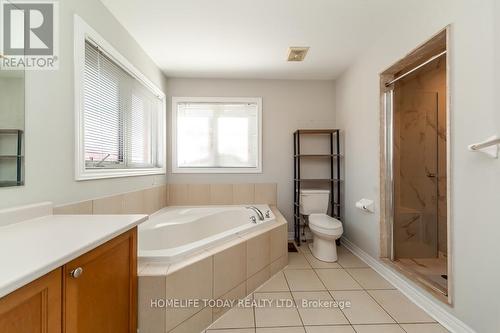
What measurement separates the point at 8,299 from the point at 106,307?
0.49 metres

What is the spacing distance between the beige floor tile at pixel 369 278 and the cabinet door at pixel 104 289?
1814mm

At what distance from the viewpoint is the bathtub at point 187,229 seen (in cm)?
147

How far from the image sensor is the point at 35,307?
64 centimetres

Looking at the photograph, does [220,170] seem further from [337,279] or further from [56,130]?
[56,130]

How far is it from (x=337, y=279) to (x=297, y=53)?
2.26 m

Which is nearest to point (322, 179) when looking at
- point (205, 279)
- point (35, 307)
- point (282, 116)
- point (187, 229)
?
point (282, 116)

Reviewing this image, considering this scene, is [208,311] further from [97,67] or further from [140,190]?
[97,67]

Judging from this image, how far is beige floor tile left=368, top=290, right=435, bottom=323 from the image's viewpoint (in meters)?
1.55

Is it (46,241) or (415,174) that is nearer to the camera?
(46,241)

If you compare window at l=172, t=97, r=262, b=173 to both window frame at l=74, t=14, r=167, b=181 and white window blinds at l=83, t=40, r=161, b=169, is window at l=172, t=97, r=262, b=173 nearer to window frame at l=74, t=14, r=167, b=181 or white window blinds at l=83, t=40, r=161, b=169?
white window blinds at l=83, t=40, r=161, b=169

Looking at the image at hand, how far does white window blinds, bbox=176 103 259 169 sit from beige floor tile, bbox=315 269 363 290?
1.55m

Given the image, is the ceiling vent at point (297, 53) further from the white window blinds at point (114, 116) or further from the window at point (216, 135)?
the white window blinds at point (114, 116)

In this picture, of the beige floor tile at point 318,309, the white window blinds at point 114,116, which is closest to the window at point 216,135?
the white window blinds at point 114,116

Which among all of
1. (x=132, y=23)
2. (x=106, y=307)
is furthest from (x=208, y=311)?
(x=132, y=23)
